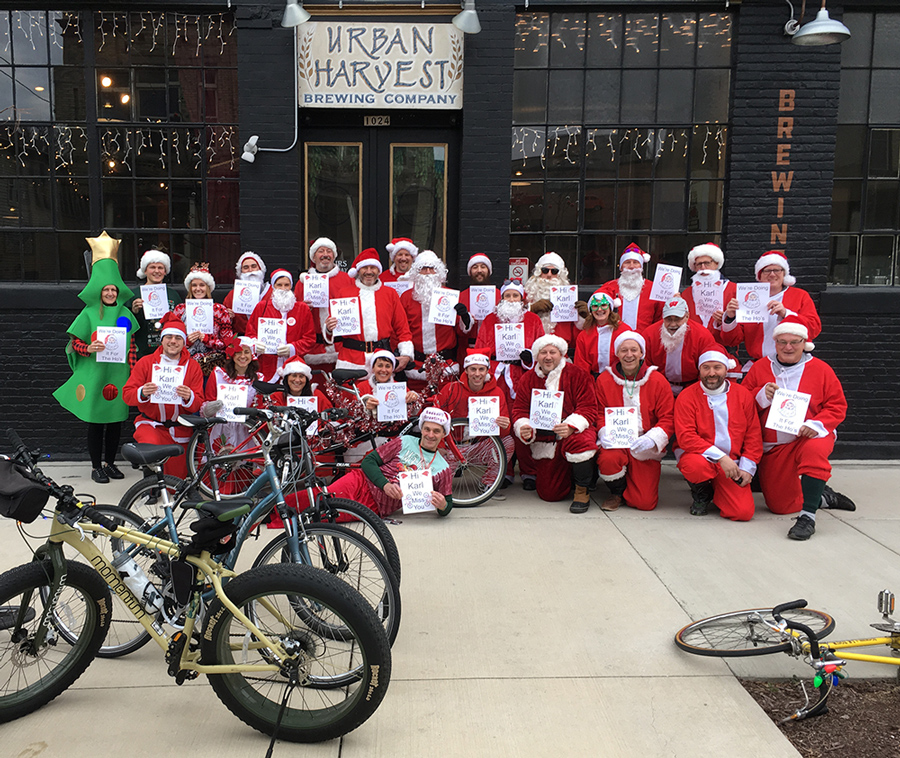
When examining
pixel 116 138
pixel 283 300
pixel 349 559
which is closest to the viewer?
pixel 349 559

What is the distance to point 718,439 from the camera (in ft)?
19.8

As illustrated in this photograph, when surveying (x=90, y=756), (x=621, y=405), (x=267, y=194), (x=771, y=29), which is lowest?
(x=90, y=756)

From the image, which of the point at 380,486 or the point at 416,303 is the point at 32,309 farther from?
the point at 380,486

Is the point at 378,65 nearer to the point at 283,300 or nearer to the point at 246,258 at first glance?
the point at 246,258

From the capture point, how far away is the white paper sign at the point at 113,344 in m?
6.68

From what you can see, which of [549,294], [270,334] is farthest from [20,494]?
[549,294]

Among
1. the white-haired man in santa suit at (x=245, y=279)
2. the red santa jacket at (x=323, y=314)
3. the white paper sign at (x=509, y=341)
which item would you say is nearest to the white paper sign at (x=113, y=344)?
the white-haired man in santa suit at (x=245, y=279)

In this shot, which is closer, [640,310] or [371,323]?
[371,323]

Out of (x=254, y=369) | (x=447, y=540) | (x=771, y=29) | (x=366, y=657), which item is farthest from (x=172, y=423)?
(x=771, y=29)

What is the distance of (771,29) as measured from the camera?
7414 mm

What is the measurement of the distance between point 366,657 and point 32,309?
20.1ft

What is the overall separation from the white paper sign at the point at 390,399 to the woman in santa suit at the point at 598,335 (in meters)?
1.61

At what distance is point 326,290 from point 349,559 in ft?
11.9

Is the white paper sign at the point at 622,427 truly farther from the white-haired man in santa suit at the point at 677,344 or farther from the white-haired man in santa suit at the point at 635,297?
the white-haired man in santa suit at the point at 635,297
